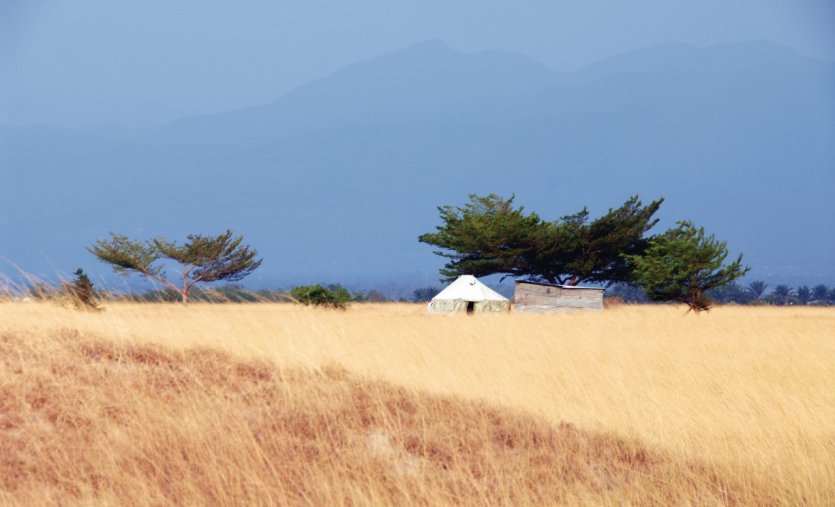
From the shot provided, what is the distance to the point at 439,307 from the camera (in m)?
44.2

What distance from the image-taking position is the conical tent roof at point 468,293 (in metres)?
44.1

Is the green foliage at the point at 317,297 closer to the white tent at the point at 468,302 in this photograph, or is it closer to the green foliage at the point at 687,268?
the white tent at the point at 468,302

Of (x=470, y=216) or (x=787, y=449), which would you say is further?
(x=470, y=216)

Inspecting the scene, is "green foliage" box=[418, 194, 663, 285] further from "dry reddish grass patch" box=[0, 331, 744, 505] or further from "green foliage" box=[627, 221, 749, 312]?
"dry reddish grass patch" box=[0, 331, 744, 505]

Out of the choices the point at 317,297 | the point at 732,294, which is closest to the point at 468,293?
the point at 317,297

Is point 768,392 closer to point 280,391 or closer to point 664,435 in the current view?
point 664,435

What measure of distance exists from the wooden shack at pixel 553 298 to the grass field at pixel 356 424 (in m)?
29.0

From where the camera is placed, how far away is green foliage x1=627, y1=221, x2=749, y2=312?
4325 cm

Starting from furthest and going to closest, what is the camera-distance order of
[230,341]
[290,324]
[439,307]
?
1. [439,307]
2. [290,324]
3. [230,341]

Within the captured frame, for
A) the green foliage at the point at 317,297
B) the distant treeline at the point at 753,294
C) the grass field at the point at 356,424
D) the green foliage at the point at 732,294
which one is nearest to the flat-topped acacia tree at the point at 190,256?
the green foliage at the point at 317,297

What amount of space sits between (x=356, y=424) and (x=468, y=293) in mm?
35371

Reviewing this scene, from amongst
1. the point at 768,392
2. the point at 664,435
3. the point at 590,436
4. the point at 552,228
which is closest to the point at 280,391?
the point at 590,436

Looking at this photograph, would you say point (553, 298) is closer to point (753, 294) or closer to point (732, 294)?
point (732, 294)

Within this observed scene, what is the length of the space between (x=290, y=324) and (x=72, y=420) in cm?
686
